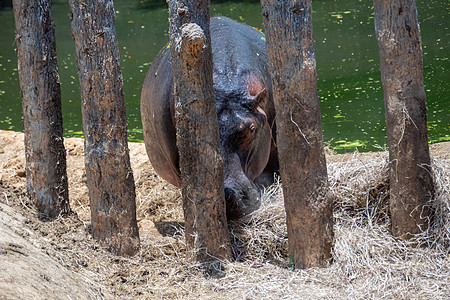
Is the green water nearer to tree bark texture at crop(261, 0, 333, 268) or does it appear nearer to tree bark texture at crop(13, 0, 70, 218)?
tree bark texture at crop(261, 0, 333, 268)

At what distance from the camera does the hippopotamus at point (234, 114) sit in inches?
187

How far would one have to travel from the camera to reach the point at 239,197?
15.0 ft

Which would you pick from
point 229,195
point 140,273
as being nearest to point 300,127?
point 229,195

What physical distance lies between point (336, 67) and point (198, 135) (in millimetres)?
8192

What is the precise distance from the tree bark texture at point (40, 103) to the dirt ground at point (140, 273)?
0.16m

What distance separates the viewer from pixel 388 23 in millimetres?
3680

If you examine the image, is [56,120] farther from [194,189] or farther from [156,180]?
[156,180]

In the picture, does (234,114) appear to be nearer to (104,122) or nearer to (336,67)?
(104,122)

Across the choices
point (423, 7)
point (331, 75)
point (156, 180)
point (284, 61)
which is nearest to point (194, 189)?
point (284, 61)

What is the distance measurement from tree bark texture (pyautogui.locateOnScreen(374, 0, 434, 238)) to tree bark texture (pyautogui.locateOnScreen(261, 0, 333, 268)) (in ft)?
1.61

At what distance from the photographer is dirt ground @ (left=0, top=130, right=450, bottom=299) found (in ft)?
10.2

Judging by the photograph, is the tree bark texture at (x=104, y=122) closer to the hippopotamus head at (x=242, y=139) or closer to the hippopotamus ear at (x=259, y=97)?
the hippopotamus head at (x=242, y=139)

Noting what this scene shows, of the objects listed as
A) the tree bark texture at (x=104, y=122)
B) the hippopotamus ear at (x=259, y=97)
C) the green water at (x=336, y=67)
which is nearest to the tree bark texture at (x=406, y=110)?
the hippopotamus ear at (x=259, y=97)

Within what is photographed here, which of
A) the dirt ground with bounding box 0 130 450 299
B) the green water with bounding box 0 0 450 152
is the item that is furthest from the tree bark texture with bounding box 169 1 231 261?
the green water with bounding box 0 0 450 152
